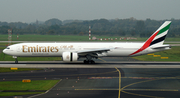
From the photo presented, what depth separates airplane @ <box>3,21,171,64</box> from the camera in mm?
38366

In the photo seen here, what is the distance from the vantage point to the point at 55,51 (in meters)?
39.0

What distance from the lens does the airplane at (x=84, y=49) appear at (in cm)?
3837

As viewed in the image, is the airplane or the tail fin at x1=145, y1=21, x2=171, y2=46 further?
the tail fin at x1=145, y1=21, x2=171, y2=46

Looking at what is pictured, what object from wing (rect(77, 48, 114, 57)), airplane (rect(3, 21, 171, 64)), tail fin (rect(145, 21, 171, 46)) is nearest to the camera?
wing (rect(77, 48, 114, 57))

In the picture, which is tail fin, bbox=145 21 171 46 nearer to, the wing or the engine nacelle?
the wing

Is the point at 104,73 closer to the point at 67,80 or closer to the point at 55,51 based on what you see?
the point at 67,80

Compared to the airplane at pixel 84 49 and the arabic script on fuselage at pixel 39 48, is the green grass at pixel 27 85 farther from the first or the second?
the arabic script on fuselage at pixel 39 48

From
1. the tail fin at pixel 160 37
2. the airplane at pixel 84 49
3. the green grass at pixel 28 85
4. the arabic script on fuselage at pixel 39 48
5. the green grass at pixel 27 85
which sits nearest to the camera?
the green grass at pixel 27 85

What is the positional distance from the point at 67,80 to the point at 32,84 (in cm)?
430

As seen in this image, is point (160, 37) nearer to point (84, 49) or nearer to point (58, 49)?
point (84, 49)

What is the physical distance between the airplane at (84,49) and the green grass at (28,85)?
41.8 ft

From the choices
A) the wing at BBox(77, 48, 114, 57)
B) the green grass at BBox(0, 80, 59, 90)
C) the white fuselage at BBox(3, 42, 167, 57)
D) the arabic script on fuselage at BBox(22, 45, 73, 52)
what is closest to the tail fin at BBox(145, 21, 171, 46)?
→ the white fuselage at BBox(3, 42, 167, 57)

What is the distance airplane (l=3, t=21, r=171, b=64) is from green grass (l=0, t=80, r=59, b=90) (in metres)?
12.7

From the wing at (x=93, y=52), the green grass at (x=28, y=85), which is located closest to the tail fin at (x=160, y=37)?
the wing at (x=93, y=52)
